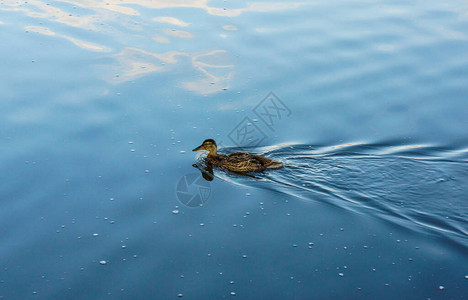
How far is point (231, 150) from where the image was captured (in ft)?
32.9

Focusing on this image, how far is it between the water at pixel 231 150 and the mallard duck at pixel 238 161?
0.67 ft

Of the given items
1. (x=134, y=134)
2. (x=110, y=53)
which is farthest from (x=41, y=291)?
(x=110, y=53)

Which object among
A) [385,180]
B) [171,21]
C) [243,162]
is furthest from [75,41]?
[385,180]

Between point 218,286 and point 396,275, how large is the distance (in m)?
2.02

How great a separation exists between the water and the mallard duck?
0.21 m

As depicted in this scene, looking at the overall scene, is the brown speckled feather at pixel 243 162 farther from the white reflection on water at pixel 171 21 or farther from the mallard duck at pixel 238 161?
the white reflection on water at pixel 171 21

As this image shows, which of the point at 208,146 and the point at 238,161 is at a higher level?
the point at 208,146

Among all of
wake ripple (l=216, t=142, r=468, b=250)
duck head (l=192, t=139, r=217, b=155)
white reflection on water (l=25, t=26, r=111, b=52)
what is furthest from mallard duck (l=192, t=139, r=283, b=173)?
white reflection on water (l=25, t=26, r=111, b=52)

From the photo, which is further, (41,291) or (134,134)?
(134,134)

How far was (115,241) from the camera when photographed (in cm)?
726

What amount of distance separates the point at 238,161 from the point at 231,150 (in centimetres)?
70

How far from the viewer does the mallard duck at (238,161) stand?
922 cm

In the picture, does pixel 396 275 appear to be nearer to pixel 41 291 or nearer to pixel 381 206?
pixel 381 206

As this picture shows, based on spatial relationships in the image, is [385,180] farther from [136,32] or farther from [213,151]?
[136,32]
